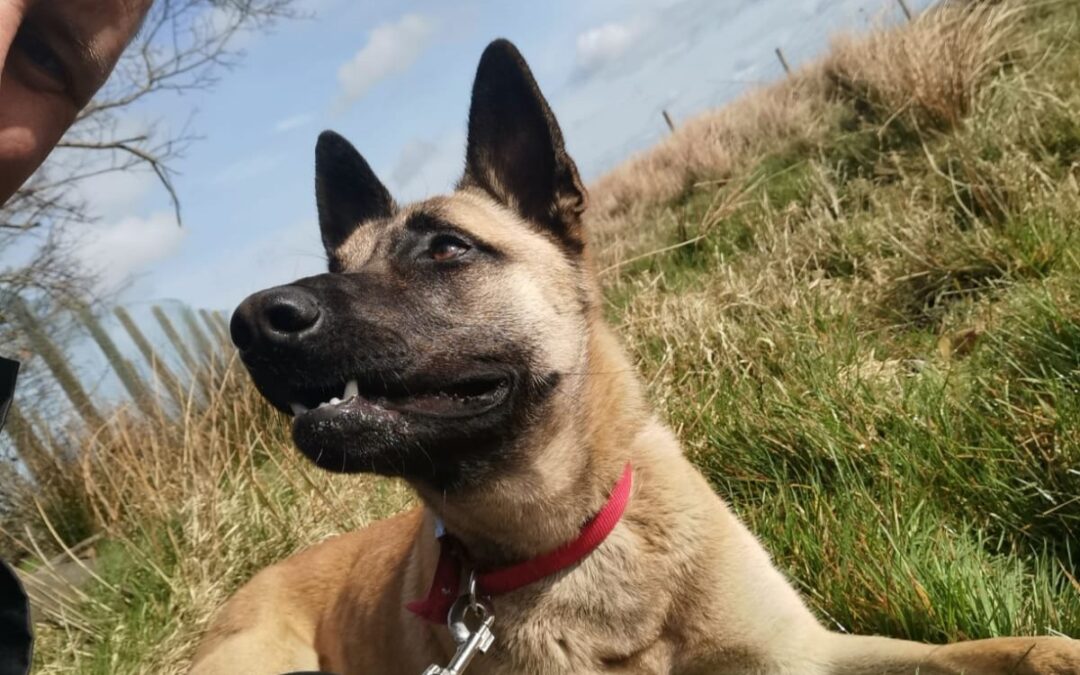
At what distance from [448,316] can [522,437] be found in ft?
1.36

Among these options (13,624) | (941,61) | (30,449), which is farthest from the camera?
(30,449)

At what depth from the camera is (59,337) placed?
880cm

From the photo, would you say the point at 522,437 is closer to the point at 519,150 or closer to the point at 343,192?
the point at 519,150

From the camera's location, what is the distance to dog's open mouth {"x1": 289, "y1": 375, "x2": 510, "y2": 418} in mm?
2148

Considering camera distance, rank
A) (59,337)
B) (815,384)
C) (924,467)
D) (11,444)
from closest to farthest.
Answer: (924,467), (815,384), (11,444), (59,337)

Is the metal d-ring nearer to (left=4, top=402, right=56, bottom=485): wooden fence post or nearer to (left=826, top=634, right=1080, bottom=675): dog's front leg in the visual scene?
(left=826, top=634, right=1080, bottom=675): dog's front leg

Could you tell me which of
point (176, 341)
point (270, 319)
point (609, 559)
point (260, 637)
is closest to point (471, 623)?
point (609, 559)

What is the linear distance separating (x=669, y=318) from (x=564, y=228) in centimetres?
239

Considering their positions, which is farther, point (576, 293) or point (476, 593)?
point (576, 293)

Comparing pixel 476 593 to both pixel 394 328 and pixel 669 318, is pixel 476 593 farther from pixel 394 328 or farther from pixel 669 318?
pixel 669 318

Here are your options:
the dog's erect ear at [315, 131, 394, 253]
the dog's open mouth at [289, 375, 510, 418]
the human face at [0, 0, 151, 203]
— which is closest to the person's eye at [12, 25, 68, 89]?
the human face at [0, 0, 151, 203]

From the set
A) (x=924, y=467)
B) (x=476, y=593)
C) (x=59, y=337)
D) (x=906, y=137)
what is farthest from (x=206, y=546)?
(x=906, y=137)

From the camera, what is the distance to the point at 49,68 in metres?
1.99

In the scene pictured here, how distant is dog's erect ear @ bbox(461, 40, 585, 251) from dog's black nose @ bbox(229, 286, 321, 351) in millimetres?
1225
